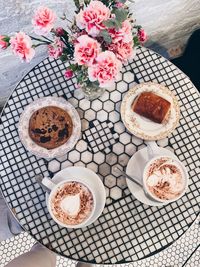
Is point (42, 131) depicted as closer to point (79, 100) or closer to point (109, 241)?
point (79, 100)

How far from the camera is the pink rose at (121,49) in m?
1.17

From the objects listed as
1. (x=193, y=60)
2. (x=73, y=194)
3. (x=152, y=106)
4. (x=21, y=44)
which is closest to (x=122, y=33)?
(x=21, y=44)

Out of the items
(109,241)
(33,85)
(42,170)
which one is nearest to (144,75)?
(33,85)

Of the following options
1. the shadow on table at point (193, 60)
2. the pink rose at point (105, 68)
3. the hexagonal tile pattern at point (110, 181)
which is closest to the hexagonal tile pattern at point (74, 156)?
the hexagonal tile pattern at point (110, 181)

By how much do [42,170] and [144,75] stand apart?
1.82 ft

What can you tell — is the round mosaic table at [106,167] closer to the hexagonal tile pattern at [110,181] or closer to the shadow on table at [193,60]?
the hexagonal tile pattern at [110,181]

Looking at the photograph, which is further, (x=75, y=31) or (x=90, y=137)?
(x=90, y=137)

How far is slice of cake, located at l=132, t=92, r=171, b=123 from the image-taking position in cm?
156

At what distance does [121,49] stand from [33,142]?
1.90ft

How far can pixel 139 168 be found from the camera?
1.57 metres

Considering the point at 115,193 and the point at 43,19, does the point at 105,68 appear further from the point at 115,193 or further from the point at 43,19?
the point at 115,193

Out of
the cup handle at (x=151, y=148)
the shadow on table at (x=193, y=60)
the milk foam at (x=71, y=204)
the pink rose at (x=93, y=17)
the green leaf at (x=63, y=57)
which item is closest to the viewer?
the pink rose at (x=93, y=17)

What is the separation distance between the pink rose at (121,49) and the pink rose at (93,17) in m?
0.07

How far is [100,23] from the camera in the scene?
3.65ft
